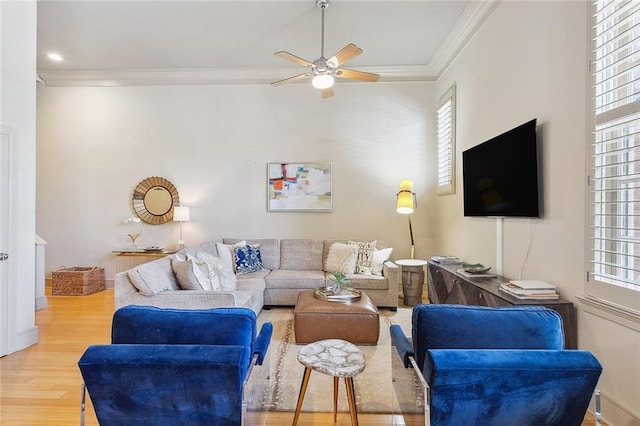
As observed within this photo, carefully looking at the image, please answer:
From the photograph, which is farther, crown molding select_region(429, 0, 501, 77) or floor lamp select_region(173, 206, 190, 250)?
floor lamp select_region(173, 206, 190, 250)

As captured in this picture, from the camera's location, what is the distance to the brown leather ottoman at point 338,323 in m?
2.82

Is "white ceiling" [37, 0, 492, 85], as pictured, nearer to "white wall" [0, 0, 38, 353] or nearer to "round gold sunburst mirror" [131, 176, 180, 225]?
"white wall" [0, 0, 38, 353]

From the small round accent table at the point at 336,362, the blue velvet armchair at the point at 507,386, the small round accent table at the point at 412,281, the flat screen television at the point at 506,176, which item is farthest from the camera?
the small round accent table at the point at 412,281

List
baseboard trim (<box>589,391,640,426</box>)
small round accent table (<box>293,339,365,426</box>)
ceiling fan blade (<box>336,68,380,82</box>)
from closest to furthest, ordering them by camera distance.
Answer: small round accent table (<box>293,339,365,426</box>) → baseboard trim (<box>589,391,640,426</box>) → ceiling fan blade (<box>336,68,380,82</box>)

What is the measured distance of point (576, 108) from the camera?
2041 millimetres

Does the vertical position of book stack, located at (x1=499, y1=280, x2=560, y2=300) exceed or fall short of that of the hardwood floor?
it exceeds it

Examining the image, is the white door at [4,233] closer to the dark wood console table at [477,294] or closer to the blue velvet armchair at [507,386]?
the blue velvet armchair at [507,386]

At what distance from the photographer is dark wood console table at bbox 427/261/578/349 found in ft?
6.56

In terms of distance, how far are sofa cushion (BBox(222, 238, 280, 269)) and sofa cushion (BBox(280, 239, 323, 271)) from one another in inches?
3.0

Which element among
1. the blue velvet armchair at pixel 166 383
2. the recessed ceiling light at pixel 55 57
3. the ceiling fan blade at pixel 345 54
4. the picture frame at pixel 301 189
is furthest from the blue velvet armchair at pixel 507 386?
the recessed ceiling light at pixel 55 57

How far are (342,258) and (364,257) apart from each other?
1.00 ft

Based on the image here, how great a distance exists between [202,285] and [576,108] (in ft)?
10.5

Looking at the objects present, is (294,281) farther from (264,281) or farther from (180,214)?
(180,214)

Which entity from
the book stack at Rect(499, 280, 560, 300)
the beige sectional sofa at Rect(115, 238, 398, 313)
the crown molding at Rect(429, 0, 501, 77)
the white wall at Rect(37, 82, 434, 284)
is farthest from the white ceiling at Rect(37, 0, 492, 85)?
the book stack at Rect(499, 280, 560, 300)
